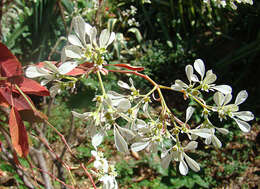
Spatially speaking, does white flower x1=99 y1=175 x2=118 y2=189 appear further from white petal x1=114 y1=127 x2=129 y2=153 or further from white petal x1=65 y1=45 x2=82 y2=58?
white petal x1=65 y1=45 x2=82 y2=58

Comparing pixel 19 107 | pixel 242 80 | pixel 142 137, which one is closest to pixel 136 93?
pixel 142 137

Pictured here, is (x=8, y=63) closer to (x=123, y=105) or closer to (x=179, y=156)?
(x=123, y=105)

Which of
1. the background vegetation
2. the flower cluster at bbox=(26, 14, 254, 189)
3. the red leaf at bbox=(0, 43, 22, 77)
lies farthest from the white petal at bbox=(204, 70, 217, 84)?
the background vegetation

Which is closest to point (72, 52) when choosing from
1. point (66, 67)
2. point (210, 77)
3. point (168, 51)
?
point (66, 67)

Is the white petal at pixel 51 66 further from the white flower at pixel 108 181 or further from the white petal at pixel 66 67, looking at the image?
the white flower at pixel 108 181

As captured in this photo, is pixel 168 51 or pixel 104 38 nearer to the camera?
pixel 104 38

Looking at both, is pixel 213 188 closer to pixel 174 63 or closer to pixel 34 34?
pixel 174 63
